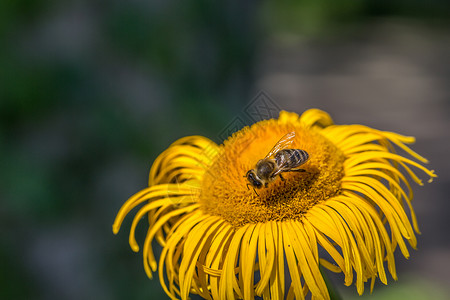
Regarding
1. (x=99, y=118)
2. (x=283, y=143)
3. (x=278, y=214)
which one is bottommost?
(x=278, y=214)

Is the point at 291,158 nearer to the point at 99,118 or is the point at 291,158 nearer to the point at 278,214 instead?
the point at 278,214

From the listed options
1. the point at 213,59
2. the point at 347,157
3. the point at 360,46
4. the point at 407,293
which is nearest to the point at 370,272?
the point at 347,157

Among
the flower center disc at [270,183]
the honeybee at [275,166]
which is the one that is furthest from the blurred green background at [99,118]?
the honeybee at [275,166]

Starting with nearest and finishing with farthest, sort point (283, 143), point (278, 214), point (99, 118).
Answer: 1. point (278, 214)
2. point (283, 143)
3. point (99, 118)

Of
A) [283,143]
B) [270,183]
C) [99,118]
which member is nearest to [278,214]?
→ [270,183]

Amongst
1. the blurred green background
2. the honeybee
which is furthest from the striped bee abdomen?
the blurred green background

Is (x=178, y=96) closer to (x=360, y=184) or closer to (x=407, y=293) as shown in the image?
(x=407, y=293)

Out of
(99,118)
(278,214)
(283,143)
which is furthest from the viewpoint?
(99,118)
